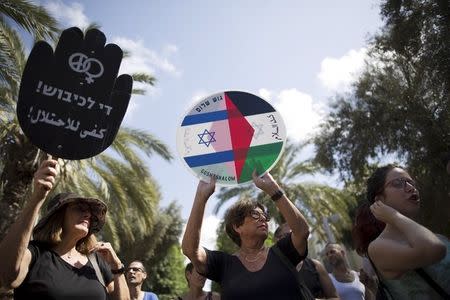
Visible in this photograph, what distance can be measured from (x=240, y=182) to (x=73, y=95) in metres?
1.26

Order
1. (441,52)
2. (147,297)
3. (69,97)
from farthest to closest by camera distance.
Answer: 1. (441,52)
2. (147,297)
3. (69,97)

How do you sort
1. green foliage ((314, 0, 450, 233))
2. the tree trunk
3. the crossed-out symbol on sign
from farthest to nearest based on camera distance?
green foliage ((314, 0, 450, 233)) → the tree trunk → the crossed-out symbol on sign

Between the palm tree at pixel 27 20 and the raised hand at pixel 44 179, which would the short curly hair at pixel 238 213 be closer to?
the raised hand at pixel 44 179

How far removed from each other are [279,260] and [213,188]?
65 cm

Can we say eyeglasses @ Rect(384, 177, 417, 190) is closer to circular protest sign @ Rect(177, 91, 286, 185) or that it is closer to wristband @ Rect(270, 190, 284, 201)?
wristband @ Rect(270, 190, 284, 201)

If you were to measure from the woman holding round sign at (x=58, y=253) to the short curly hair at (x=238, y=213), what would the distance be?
856 millimetres

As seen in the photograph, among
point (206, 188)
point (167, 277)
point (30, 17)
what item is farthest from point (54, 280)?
point (167, 277)

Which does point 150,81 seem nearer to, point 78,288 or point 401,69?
point 401,69

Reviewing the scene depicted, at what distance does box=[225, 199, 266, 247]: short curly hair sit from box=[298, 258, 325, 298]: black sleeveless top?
1.12 m

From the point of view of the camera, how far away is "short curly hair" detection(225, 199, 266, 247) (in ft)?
10.0

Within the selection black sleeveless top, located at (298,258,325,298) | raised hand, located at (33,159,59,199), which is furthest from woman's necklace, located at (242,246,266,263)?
raised hand, located at (33,159,59,199)

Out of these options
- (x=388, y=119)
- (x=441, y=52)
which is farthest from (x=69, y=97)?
(x=388, y=119)

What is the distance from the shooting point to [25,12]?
7.61m

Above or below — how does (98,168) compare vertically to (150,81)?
below
